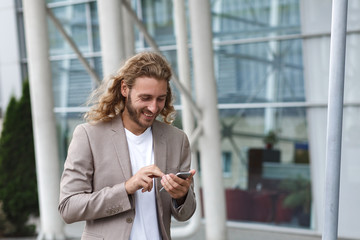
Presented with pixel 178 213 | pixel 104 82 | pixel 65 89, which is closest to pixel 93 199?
pixel 178 213

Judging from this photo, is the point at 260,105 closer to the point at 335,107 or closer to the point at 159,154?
the point at 335,107

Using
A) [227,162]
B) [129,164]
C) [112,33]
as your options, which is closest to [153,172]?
[129,164]

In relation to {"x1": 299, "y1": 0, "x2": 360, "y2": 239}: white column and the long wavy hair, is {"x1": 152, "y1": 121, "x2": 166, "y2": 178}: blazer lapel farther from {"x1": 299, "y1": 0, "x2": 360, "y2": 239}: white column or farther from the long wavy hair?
{"x1": 299, "y1": 0, "x2": 360, "y2": 239}: white column

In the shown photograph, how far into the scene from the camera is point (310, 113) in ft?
29.5

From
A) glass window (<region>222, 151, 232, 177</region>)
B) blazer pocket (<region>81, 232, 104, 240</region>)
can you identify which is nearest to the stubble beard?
blazer pocket (<region>81, 232, 104, 240</region>)

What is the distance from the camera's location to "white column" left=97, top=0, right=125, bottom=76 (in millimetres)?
5430

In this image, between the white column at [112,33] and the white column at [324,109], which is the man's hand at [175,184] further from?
the white column at [324,109]

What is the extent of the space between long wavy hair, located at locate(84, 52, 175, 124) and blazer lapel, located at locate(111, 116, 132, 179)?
6 cm

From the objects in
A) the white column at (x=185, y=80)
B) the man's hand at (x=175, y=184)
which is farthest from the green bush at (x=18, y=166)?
the man's hand at (x=175, y=184)

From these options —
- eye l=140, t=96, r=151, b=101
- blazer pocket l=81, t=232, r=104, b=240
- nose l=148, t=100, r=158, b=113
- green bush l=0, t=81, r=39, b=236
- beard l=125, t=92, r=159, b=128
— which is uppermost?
eye l=140, t=96, r=151, b=101

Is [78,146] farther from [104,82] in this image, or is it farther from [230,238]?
[230,238]

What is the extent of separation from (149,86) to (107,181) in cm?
44

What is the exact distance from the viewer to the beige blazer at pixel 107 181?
2.33 m

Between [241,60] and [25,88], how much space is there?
15.9 feet
